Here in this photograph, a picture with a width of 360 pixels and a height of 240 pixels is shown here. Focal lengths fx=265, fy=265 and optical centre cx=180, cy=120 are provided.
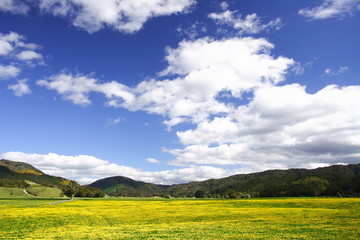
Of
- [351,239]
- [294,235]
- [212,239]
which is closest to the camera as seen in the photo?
[351,239]

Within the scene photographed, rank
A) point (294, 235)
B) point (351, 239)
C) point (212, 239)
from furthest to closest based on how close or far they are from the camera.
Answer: point (294, 235) < point (212, 239) < point (351, 239)

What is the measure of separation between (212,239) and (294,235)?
9.64m

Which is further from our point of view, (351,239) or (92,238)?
(92,238)

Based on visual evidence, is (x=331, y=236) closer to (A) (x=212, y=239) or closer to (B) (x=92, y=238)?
(A) (x=212, y=239)

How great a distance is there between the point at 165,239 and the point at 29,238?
15947mm

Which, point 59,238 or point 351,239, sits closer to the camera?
point 351,239

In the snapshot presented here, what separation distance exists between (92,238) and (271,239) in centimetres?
1967

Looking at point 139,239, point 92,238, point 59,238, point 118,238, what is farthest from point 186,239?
point 59,238

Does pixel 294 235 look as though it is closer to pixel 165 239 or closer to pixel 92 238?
pixel 165 239

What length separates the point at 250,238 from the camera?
28.3 meters

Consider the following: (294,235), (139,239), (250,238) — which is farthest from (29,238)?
(294,235)

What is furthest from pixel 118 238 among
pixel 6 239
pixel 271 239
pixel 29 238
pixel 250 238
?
pixel 271 239

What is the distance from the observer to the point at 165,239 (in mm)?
28406

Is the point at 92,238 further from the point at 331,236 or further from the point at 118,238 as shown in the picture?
the point at 331,236
